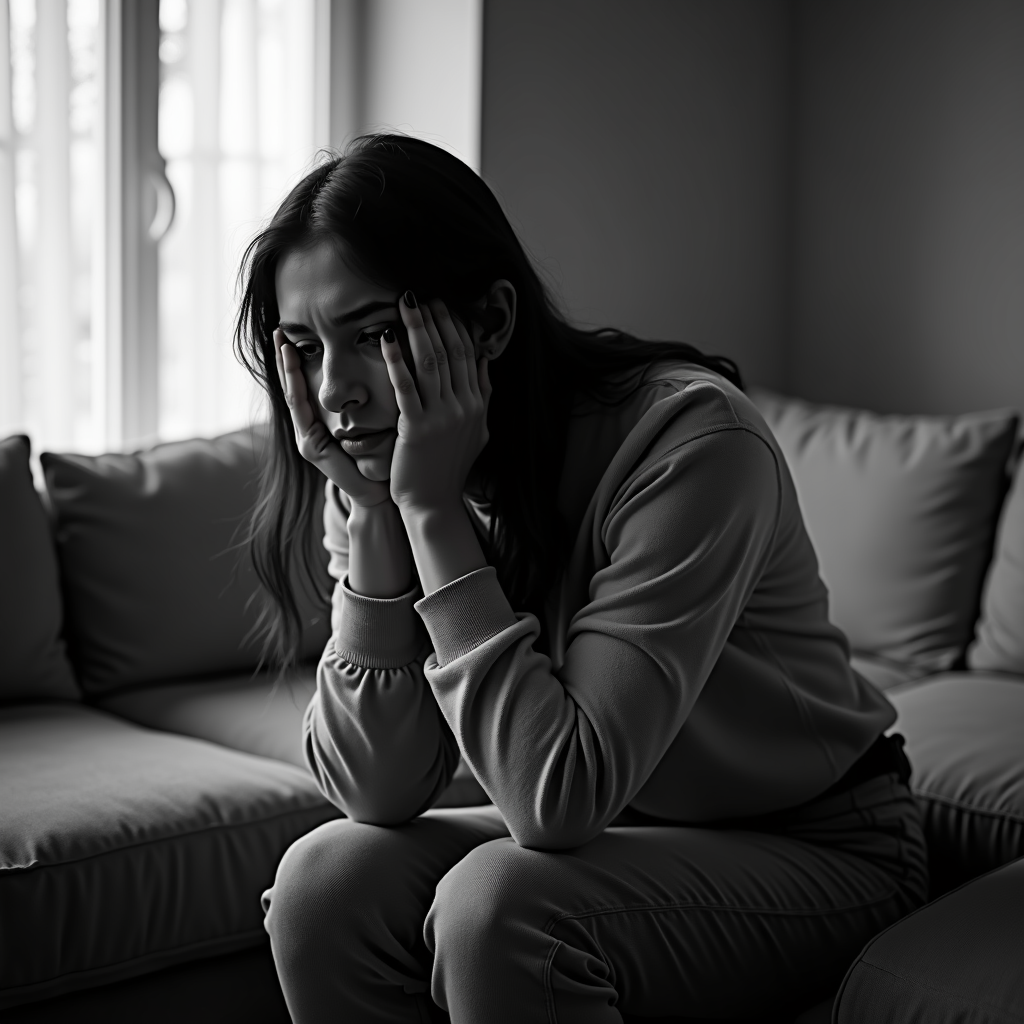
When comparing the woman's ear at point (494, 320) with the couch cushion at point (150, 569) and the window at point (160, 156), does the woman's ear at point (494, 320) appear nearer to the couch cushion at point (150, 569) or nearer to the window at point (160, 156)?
the couch cushion at point (150, 569)

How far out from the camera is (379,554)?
1.29m

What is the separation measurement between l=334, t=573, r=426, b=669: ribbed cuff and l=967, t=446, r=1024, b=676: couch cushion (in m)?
1.23

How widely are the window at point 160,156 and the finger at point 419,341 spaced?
3.79 feet

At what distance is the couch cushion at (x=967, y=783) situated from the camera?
156cm

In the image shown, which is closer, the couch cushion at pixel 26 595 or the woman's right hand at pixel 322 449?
the woman's right hand at pixel 322 449

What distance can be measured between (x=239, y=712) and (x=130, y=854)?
1.75 feet

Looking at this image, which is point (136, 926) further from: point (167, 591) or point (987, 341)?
point (987, 341)

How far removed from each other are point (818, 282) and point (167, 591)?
1752 millimetres

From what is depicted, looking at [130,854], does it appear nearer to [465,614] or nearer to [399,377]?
[465,614]

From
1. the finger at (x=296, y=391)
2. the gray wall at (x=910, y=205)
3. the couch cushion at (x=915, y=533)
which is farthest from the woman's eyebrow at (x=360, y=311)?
the gray wall at (x=910, y=205)

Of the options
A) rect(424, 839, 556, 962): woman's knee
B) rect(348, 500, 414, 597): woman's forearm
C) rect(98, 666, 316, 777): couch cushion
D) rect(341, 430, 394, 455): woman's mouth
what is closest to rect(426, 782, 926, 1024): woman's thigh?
rect(424, 839, 556, 962): woman's knee

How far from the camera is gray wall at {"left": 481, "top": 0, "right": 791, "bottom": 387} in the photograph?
2561mm

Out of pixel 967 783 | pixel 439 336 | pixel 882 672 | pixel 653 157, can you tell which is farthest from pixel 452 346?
pixel 653 157

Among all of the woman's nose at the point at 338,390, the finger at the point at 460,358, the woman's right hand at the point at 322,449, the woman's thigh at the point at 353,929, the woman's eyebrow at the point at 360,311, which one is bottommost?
the woman's thigh at the point at 353,929
